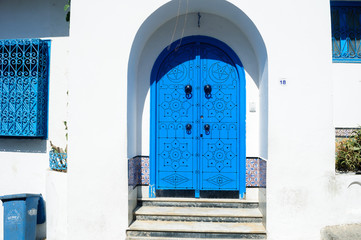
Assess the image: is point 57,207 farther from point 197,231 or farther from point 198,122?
point 198,122

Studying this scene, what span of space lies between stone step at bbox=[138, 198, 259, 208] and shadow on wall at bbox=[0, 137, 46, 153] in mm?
1919

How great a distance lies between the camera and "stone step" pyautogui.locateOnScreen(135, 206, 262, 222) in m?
3.90

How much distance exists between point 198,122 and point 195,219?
1412 millimetres

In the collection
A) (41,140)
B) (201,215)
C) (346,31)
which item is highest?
(346,31)

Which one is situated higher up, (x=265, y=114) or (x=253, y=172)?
(x=265, y=114)

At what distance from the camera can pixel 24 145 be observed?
4.72 metres

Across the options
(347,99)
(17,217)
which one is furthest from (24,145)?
(347,99)

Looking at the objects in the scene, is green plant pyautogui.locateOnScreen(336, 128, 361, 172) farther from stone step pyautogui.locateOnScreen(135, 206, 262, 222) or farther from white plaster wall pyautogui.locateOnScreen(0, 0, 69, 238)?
white plaster wall pyautogui.locateOnScreen(0, 0, 69, 238)

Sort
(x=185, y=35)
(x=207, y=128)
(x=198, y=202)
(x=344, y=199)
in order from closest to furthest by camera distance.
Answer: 1. (x=344, y=199)
2. (x=198, y=202)
3. (x=207, y=128)
4. (x=185, y=35)

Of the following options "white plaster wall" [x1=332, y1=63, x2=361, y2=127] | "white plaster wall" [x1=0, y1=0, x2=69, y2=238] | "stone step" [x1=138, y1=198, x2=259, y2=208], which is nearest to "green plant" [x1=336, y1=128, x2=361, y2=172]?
"white plaster wall" [x1=332, y1=63, x2=361, y2=127]

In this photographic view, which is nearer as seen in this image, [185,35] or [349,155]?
[349,155]

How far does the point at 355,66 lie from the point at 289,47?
167cm

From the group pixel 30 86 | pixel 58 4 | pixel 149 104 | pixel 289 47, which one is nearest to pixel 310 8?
pixel 289 47

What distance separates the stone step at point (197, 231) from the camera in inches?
144
